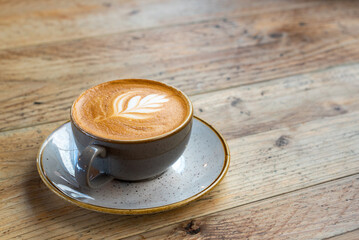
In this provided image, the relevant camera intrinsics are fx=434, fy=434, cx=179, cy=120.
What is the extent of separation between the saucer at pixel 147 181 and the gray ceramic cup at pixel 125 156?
1 cm

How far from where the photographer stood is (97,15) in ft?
3.77

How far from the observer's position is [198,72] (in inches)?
36.0

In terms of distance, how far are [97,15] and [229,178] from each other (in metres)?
0.70

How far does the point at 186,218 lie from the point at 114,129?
146 mm

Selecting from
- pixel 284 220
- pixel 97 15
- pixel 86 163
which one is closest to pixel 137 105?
pixel 86 163

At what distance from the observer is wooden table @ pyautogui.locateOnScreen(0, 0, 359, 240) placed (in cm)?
55

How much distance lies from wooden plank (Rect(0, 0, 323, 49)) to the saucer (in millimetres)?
463

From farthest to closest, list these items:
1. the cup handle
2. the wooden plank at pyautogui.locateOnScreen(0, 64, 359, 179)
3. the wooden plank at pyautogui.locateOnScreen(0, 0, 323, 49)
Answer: the wooden plank at pyautogui.locateOnScreen(0, 0, 323, 49), the wooden plank at pyautogui.locateOnScreen(0, 64, 359, 179), the cup handle

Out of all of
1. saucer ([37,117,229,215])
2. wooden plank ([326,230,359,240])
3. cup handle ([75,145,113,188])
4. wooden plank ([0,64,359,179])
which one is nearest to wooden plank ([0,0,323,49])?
wooden plank ([0,64,359,179])

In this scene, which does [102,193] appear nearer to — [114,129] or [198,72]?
[114,129]

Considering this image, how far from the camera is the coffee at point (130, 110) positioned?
543mm

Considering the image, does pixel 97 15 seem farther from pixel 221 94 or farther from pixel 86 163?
pixel 86 163

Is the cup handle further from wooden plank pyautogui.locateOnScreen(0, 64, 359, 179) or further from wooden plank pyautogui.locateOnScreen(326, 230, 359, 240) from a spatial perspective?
wooden plank pyautogui.locateOnScreen(326, 230, 359, 240)

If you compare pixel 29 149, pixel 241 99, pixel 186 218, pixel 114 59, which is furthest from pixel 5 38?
pixel 186 218
